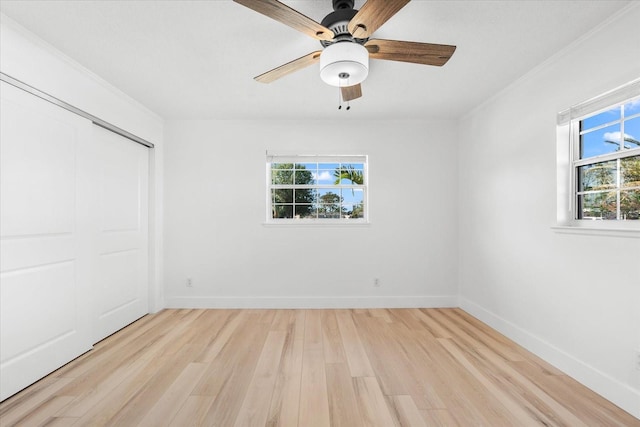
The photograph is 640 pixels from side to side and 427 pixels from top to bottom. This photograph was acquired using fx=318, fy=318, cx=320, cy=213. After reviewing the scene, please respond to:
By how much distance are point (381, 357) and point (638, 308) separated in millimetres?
1696

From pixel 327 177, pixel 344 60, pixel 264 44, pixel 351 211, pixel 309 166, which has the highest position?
pixel 264 44

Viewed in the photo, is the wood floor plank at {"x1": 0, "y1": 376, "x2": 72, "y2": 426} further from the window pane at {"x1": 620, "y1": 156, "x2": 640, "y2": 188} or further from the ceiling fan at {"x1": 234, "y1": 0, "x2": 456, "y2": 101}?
the window pane at {"x1": 620, "y1": 156, "x2": 640, "y2": 188}

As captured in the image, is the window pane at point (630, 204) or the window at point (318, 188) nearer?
the window pane at point (630, 204)

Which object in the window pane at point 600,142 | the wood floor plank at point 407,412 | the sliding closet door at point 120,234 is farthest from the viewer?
the sliding closet door at point 120,234

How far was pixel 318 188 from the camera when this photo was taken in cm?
428

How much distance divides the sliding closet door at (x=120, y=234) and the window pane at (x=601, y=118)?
4.16 m

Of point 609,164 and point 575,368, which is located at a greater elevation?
point 609,164

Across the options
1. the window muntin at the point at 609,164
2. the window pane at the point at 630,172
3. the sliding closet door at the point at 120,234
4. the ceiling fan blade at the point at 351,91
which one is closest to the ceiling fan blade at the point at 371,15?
the ceiling fan blade at the point at 351,91

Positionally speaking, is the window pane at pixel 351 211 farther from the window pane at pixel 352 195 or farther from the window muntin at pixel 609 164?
the window muntin at pixel 609 164

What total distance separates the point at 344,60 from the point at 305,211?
8.39ft

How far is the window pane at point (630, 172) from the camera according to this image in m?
2.06

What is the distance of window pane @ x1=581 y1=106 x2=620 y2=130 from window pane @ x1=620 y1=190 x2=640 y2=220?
0.53 meters

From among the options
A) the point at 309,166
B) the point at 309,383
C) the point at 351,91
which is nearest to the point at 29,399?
the point at 309,383

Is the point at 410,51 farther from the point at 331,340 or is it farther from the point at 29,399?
the point at 29,399
